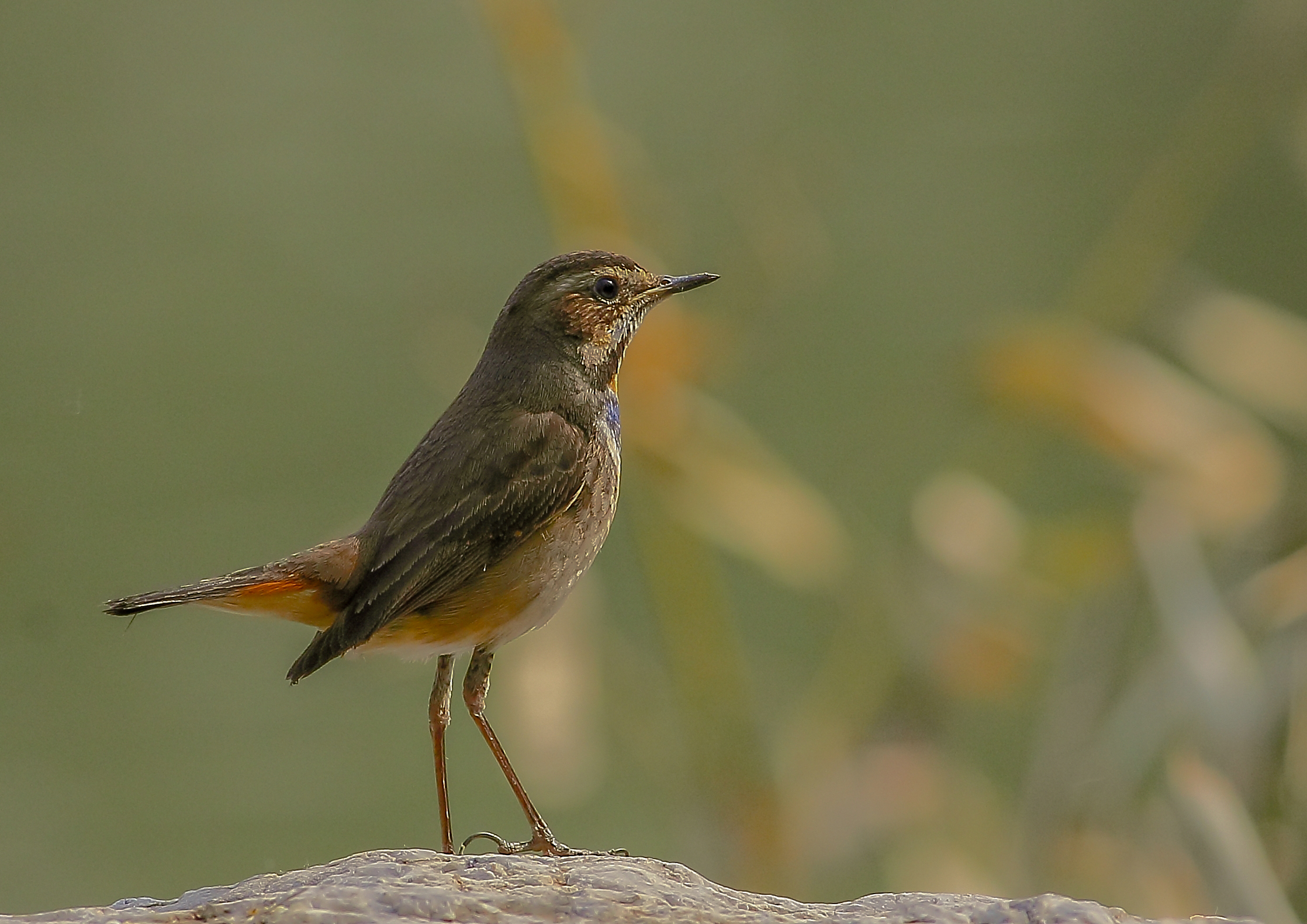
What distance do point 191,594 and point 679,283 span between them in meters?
1.52

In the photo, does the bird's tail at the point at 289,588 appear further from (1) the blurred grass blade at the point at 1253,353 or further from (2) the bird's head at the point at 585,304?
(1) the blurred grass blade at the point at 1253,353

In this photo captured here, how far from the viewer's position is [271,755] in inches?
373

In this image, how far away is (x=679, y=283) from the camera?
4.41m

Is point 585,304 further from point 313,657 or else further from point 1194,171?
point 1194,171

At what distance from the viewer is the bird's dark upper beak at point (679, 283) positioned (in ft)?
14.3

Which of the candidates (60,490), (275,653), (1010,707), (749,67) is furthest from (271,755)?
(749,67)

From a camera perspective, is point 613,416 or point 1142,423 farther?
point 1142,423

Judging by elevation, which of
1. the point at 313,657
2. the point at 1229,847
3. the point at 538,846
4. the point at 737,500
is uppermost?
the point at 313,657

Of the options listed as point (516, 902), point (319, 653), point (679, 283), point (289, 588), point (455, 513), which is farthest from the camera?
point (679, 283)

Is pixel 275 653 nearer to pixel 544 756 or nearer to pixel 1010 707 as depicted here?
pixel 1010 707

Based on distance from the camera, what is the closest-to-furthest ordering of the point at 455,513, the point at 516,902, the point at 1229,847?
the point at 516,902
the point at 455,513
the point at 1229,847

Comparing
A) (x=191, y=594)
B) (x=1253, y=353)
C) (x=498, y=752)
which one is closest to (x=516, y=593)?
(x=498, y=752)

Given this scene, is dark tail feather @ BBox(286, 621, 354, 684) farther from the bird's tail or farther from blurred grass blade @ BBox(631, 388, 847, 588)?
blurred grass blade @ BBox(631, 388, 847, 588)

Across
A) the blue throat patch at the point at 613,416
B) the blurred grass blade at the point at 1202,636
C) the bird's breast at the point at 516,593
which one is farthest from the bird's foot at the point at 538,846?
the blurred grass blade at the point at 1202,636
